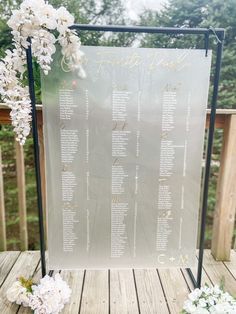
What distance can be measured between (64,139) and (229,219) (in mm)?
1251

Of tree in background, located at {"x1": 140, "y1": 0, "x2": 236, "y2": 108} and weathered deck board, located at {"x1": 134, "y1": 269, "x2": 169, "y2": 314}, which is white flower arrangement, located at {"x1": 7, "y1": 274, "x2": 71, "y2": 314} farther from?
tree in background, located at {"x1": 140, "y1": 0, "x2": 236, "y2": 108}

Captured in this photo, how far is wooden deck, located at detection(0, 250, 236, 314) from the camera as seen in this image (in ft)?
5.10

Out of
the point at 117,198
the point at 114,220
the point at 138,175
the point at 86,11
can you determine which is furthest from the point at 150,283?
the point at 86,11

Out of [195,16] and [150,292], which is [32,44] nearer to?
[150,292]

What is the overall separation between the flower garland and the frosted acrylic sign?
18 centimetres

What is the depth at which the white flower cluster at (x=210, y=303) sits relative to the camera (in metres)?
1.09

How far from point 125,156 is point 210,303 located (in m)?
0.85

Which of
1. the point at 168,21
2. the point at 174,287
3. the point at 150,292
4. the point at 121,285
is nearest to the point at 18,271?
the point at 121,285

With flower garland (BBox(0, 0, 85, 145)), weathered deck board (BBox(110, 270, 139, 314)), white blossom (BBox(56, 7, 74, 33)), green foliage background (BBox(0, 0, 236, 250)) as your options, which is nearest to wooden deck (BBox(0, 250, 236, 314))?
weathered deck board (BBox(110, 270, 139, 314))

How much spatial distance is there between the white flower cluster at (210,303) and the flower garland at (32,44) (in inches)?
41.6

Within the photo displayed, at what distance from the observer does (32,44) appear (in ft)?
4.20

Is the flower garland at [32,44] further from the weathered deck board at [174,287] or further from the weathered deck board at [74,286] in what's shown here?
the weathered deck board at [174,287]

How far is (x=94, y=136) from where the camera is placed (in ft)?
5.30

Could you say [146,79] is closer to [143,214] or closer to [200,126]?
[200,126]
